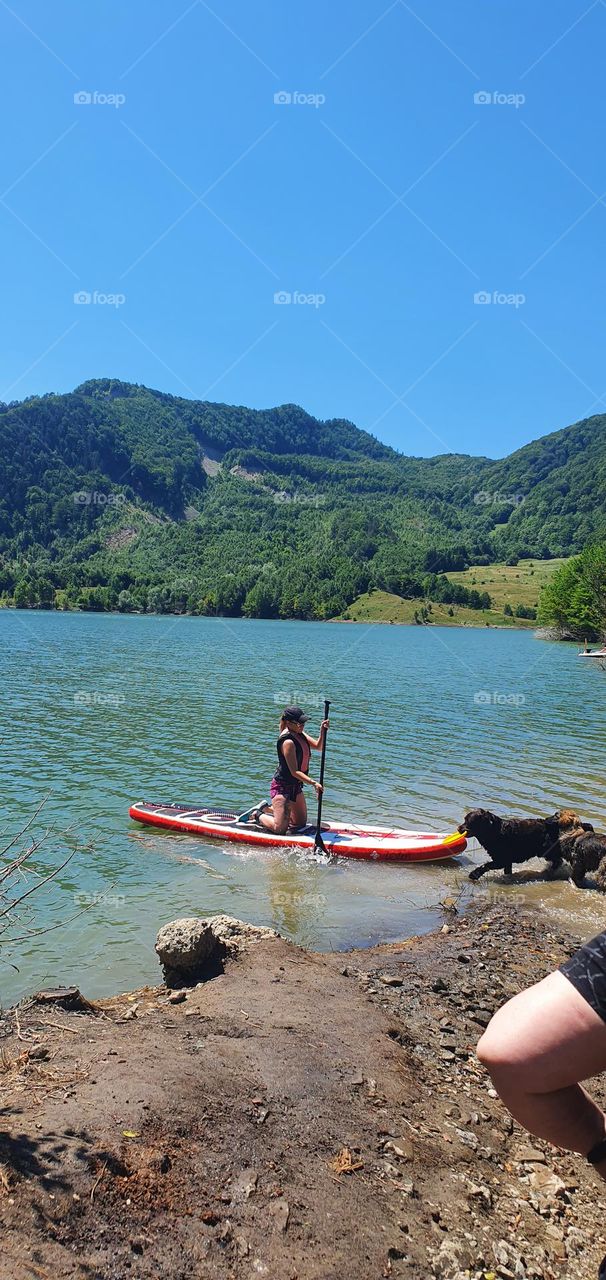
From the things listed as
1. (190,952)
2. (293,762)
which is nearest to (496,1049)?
(190,952)

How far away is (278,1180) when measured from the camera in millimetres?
3953

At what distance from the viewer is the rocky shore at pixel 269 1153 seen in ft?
11.3

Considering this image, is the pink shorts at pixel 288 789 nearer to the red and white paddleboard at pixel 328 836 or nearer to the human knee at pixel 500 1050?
the red and white paddleboard at pixel 328 836

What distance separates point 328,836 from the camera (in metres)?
14.1

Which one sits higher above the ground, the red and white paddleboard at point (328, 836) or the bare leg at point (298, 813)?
the bare leg at point (298, 813)

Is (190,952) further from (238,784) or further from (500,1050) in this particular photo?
(238,784)

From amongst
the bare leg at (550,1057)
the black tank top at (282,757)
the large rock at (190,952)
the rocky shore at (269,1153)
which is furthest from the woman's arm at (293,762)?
the bare leg at (550,1057)

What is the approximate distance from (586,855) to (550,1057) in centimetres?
1041

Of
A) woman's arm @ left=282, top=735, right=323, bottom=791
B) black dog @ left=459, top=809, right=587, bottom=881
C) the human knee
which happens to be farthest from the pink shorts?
the human knee

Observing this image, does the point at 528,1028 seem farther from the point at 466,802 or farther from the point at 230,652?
the point at 230,652

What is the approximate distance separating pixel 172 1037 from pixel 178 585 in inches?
7343

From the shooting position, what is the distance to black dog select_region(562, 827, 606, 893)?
11727mm

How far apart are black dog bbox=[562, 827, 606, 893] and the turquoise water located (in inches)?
15.3

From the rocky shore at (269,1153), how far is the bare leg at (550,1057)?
159 cm
